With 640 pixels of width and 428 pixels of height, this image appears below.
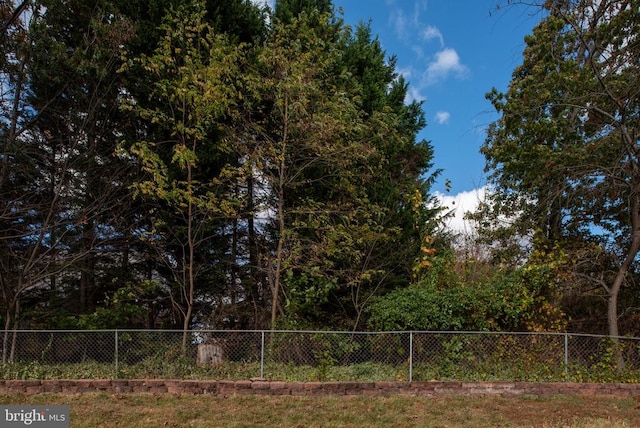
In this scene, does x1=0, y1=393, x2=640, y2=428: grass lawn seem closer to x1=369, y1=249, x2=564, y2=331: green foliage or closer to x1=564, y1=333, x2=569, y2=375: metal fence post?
x1=564, y1=333, x2=569, y2=375: metal fence post

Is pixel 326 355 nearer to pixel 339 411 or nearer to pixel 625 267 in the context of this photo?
pixel 339 411

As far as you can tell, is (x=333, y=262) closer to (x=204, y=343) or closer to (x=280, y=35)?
(x=204, y=343)

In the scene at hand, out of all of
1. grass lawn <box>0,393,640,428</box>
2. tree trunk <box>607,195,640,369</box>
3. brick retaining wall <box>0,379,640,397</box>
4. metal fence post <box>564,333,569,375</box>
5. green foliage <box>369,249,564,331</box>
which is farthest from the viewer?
tree trunk <box>607,195,640,369</box>

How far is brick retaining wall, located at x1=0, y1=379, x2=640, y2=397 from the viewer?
6.23 metres

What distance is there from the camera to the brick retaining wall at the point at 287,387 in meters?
6.23

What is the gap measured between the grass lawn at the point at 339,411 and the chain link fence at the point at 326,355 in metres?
0.61

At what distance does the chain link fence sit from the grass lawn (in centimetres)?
61

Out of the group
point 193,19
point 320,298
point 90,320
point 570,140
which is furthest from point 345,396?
point 193,19

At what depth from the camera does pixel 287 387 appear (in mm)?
6340

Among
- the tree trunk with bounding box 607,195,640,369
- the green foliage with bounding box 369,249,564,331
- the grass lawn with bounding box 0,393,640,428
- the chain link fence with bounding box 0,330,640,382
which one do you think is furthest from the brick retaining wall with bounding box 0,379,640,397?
the tree trunk with bounding box 607,195,640,369

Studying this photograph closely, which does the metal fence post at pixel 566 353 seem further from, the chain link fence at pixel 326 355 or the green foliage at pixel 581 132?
the green foliage at pixel 581 132

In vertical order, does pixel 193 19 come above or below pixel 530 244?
above

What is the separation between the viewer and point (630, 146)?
295 inches

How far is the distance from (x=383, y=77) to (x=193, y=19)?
5022mm
